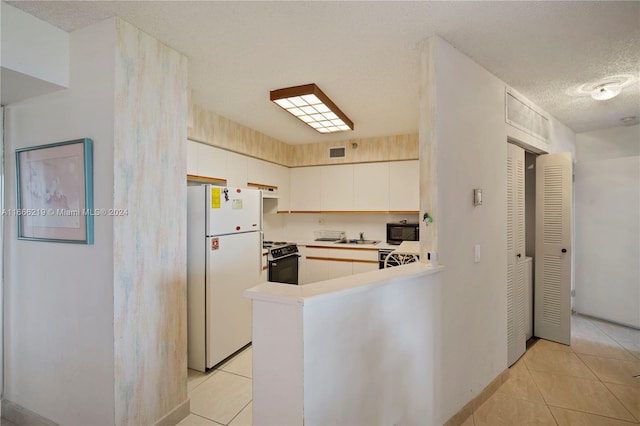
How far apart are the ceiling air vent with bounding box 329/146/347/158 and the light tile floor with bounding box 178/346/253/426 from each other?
3076 millimetres

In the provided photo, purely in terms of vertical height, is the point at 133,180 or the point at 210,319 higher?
the point at 133,180

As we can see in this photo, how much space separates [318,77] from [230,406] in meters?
2.59

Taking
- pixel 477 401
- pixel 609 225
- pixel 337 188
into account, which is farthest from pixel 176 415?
pixel 609 225

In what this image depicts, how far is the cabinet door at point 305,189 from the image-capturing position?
186 inches

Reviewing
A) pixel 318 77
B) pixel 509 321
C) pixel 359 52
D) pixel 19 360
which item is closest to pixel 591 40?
pixel 359 52

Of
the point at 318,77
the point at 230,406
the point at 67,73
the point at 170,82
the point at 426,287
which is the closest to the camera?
the point at 426,287

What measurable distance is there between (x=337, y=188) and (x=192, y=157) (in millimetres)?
2288

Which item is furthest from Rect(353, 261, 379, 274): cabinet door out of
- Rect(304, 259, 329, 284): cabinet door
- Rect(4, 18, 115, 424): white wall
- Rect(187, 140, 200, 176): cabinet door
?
Rect(4, 18, 115, 424): white wall

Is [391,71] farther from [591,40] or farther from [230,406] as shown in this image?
[230,406]

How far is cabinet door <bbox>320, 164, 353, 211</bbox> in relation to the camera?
4.52 m

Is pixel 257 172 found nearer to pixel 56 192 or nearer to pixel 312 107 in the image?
pixel 312 107

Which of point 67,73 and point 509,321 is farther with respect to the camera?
point 509,321

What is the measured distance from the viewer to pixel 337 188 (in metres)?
4.59

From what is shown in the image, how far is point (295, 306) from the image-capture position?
1.08m
